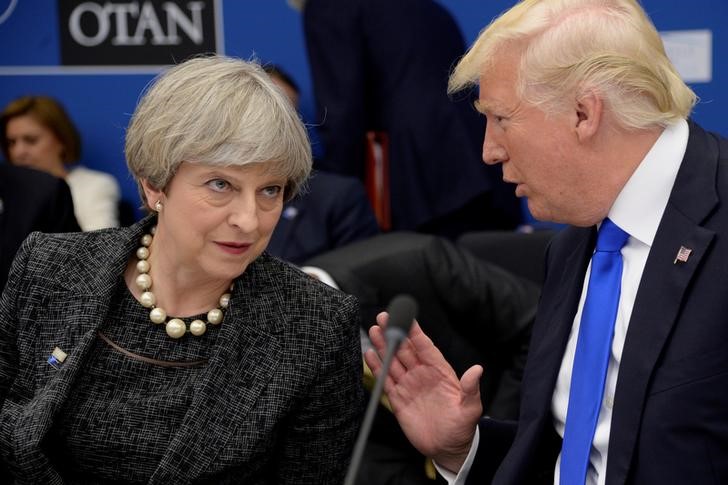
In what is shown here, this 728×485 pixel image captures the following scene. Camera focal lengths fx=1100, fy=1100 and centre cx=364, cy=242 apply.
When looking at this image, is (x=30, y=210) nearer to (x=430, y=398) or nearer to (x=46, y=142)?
(x=430, y=398)

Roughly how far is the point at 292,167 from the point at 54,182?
42.5 inches

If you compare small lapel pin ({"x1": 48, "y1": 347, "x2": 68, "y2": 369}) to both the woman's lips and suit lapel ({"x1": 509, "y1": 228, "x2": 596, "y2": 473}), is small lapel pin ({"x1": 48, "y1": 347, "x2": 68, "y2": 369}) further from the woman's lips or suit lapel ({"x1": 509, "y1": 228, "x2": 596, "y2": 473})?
suit lapel ({"x1": 509, "y1": 228, "x2": 596, "y2": 473})

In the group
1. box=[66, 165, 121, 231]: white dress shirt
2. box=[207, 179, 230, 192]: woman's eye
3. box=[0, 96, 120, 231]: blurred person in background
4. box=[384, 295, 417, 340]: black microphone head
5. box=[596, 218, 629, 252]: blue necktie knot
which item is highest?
box=[384, 295, 417, 340]: black microphone head

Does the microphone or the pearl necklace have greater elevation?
the microphone

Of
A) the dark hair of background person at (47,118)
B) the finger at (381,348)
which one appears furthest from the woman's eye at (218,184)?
the dark hair of background person at (47,118)

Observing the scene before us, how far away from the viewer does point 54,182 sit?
2.89 m

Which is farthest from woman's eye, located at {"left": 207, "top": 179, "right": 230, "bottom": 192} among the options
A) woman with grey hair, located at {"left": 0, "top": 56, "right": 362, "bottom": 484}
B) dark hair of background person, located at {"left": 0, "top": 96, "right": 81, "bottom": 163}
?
dark hair of background person, located at {"left": 0, "top": 96, "right": 81, "bottom": 163}

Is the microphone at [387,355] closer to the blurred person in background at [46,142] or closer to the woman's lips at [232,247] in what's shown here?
the woman's lips at [232,247]

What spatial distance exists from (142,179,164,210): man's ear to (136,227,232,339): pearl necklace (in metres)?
0.13

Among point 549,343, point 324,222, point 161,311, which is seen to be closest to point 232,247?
point 161,311

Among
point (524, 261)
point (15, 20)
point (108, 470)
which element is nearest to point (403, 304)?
point (108, 470)

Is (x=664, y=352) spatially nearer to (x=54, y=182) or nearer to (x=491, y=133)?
(x=491, y=133)

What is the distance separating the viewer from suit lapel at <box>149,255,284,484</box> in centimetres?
202

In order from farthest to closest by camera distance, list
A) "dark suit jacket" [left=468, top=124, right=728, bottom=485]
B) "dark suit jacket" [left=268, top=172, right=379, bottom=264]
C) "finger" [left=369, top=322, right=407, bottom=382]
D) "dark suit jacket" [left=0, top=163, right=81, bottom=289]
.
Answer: "dark suit jacket" [left=268, top=172, right=379, bottom=264] → "dark suit jacket" [left=0, top=163, right=81, bottom=289] → "finger" [left=369, top=322, right=407, bottom=382] → "dark suit jacket" [left=468, top=124, right=728, bottom=485]
